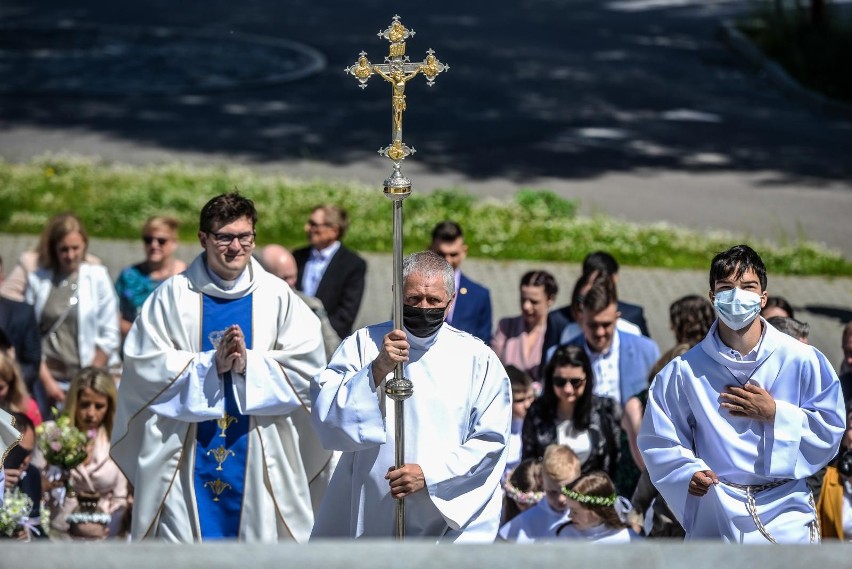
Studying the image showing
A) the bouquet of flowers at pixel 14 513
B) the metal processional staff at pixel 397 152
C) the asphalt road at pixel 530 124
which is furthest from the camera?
the asphalt road at pixel 530 124

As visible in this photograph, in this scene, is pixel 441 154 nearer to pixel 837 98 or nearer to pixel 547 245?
pixel 547 245

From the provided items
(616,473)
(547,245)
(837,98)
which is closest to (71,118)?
(547,245)

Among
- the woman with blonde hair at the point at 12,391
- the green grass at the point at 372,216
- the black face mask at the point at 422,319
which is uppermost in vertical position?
the green grass at the point at 372,216

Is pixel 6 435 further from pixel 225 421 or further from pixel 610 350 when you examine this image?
pixel 610 350

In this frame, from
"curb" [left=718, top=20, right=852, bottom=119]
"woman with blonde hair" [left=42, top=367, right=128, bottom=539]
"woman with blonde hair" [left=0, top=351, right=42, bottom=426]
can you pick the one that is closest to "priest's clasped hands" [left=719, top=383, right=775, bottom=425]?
"woman with blonde hair" [left=42, top=367, right=128, bottom=539]

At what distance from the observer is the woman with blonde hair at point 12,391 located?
23.6 feet

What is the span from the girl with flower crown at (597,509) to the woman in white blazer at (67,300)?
3.52m

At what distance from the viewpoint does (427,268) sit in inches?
213

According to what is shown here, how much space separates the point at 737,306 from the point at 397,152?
1355 mm

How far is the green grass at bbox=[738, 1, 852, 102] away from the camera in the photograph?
21.6 metres

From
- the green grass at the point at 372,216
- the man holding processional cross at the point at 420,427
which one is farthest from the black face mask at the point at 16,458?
the green grass at the point at 372,216

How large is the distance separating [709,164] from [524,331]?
376 inches

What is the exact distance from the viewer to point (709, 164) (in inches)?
695

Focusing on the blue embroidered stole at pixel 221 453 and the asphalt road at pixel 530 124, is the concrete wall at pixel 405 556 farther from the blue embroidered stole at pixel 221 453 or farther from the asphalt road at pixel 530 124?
the asphalt road at pixel 530 124
